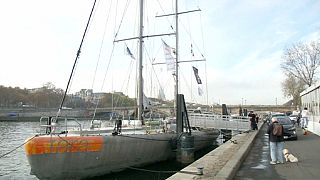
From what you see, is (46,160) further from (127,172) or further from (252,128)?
(252,128)

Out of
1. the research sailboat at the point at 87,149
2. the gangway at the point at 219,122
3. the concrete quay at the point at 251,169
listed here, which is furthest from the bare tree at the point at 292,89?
the concrete quay at the point at 251,169

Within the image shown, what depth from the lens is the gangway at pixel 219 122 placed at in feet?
104

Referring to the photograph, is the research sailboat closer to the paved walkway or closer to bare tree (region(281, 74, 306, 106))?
the paved walkway

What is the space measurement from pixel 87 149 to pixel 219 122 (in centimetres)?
1823

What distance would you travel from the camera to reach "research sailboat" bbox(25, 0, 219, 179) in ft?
49.7

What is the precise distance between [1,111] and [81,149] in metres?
116

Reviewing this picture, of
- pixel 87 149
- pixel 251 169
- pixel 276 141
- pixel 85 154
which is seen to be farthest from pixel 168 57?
pixel 251 169

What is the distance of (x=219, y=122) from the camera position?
32812 mm

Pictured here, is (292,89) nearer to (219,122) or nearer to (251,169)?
(219,122)

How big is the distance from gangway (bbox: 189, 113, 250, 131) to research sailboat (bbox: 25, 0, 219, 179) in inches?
393

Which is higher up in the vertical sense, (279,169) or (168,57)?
(168,57)

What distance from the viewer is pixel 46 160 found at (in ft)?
49.6

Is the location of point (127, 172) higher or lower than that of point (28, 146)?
lower

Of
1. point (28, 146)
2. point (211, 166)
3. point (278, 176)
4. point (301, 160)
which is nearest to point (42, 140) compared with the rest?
point (28, 146)
